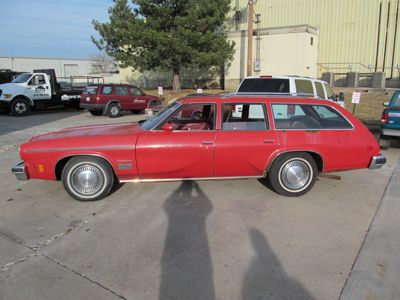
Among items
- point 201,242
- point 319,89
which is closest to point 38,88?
point 319,89

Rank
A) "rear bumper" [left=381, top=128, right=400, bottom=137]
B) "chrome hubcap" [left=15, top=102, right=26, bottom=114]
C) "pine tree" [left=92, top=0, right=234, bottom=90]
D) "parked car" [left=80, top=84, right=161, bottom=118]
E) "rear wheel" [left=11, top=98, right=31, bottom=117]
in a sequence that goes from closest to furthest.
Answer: "rear bumper" [left=381, top=128, right=400, bottom=137]
"parked car" [left=80, top=84, right=161, bottom=118]
"rear wheel" [left=11, top=98, right=31, bottom=117]
"chrome hubcap" [left=15, top=102, right=26, bottom=114]
"pine tree" [left=92, top=0, right=234, bottom=90]

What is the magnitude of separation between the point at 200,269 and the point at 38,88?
1748 cm

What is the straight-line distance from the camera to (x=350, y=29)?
93.3ft

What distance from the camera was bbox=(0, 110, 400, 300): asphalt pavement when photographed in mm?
3070

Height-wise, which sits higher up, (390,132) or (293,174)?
(390,132)

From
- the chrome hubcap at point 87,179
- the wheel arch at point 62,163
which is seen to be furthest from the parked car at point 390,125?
the chrome hubcap at point 87,179

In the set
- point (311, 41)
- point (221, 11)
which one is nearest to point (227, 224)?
point (221, 11)

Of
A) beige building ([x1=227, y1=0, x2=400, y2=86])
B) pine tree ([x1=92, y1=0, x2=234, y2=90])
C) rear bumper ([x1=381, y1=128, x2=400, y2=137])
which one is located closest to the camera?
rear bumper ([x1=381, y1=128, x2=400, y2=137])

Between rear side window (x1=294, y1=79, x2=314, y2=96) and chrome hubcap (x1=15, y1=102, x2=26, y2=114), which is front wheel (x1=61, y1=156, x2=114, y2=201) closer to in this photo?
rear side window (x1=294, y1=79, x2=314, y2=96)

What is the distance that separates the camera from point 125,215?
4621 millimetres

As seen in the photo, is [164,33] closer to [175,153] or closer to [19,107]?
[19,107]

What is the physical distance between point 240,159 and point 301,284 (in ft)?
7.50

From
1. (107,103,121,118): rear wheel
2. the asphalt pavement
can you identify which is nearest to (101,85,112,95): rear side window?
(107,103,121,118): rear wheel

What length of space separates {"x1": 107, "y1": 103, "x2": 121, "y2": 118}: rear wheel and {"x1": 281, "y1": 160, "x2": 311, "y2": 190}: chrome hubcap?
42.7 ft
